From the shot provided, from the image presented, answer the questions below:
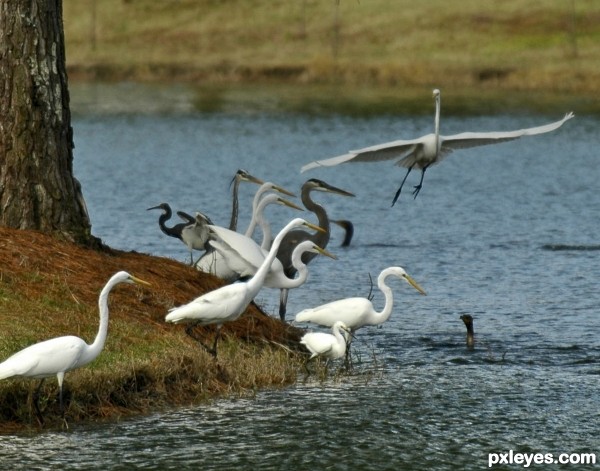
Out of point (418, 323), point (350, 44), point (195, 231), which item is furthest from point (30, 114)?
point (350, 44)

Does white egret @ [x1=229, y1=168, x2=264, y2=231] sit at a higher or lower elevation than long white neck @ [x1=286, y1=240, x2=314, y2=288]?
higher

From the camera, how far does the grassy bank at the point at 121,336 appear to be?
391 inches

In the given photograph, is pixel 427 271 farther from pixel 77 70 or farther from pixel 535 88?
pixel 77 70

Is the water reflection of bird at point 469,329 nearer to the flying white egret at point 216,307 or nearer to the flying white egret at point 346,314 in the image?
the flying white egret at point 346,314

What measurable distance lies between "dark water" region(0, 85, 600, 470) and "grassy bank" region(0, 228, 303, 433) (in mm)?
252

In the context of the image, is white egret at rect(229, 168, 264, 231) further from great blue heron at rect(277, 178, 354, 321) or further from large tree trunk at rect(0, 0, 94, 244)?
large tree trunk at rect(0, 0, 94, 244)

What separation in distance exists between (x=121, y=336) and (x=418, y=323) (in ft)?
14.7

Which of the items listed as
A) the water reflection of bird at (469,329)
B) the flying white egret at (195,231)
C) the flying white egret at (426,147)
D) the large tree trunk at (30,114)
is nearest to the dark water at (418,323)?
the water reflection of bird at (469,329)

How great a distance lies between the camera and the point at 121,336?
1108cm

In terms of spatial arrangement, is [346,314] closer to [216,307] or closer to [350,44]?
[216,307]

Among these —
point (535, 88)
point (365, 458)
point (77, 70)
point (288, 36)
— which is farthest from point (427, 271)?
point (288, 36)

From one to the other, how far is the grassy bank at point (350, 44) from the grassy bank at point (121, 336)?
4045 centimetres

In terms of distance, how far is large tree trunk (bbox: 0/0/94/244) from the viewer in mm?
12250

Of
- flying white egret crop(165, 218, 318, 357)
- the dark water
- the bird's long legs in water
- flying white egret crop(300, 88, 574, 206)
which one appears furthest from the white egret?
flying white egret crop(165, 218, 318, 357)
